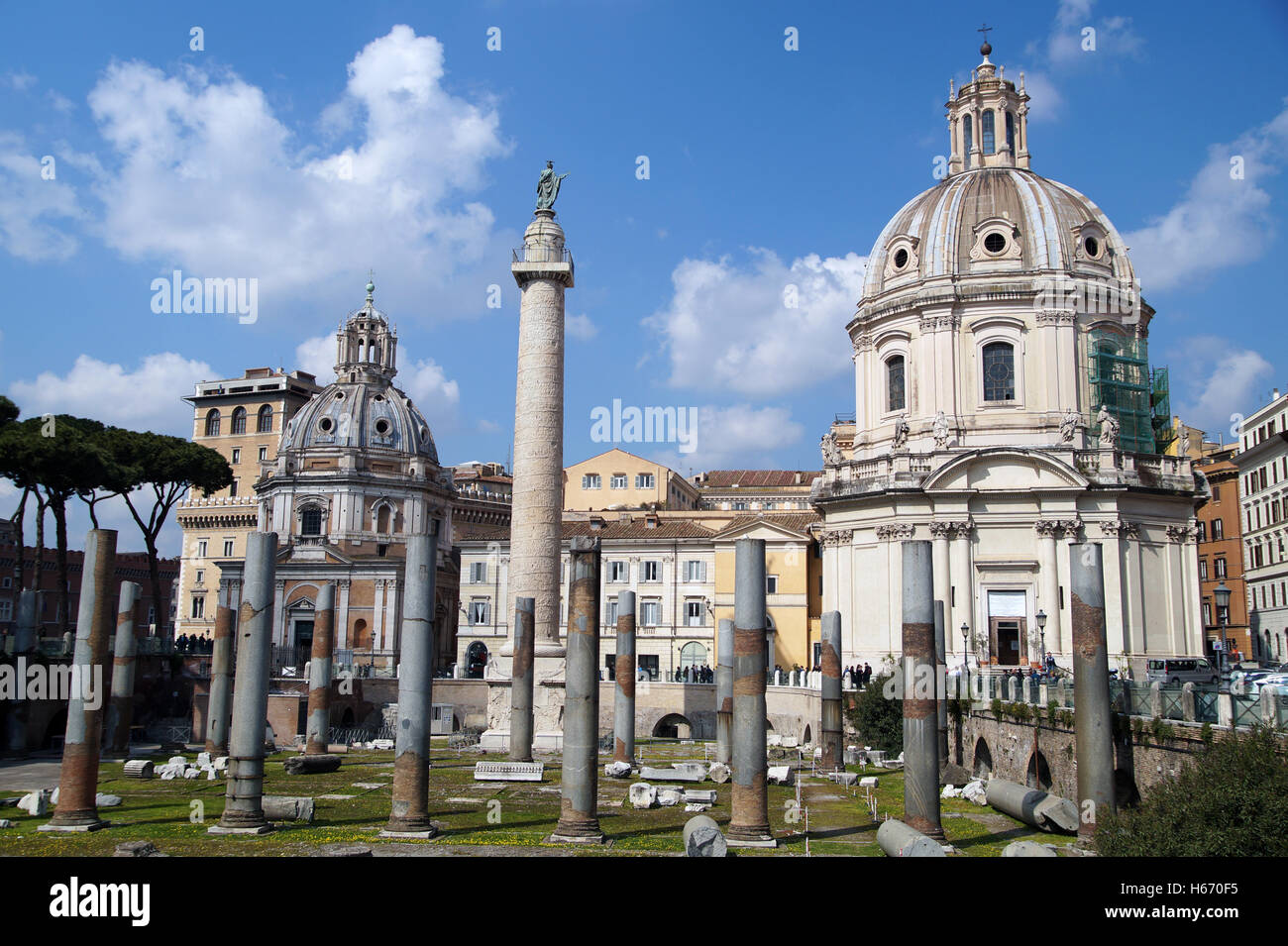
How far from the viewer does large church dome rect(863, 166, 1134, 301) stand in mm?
47344

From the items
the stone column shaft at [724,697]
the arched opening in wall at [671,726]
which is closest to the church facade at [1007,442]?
the arched opening in wall at [671,726]

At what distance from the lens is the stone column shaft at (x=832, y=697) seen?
32.1 m

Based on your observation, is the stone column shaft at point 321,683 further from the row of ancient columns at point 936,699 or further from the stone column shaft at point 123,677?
the row of ancient columns at point 936,699

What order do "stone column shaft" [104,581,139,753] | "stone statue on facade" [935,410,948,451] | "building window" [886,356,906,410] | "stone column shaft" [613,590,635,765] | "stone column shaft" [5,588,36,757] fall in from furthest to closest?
"building window" [886,356,906,410], "stone statue on facade" [935,410,948,451], "stone column shaft" [5,588,36,757], "stone column shaft" [104,581,139,753], "stone column shaft" [613,590,635,765]

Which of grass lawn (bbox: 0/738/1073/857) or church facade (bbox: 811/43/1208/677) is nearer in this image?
grass lawn (bbox: 0/738/1073/857)

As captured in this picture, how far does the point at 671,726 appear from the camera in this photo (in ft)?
160

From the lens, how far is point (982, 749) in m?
31.1

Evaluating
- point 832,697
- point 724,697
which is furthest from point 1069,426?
point 724,697

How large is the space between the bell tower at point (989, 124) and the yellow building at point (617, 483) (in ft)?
94.8

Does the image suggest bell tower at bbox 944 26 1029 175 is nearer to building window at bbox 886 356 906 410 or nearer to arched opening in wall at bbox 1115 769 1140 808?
building window at bbox 886 356 906 410

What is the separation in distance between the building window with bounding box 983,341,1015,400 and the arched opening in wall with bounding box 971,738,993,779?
19408 mm

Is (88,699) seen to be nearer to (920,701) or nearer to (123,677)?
(123,677)

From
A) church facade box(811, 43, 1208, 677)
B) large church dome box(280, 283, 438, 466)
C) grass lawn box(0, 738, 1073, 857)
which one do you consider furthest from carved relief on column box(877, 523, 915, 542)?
large church dome box(280, 283, 438, 466)

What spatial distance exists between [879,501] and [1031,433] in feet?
21.4
